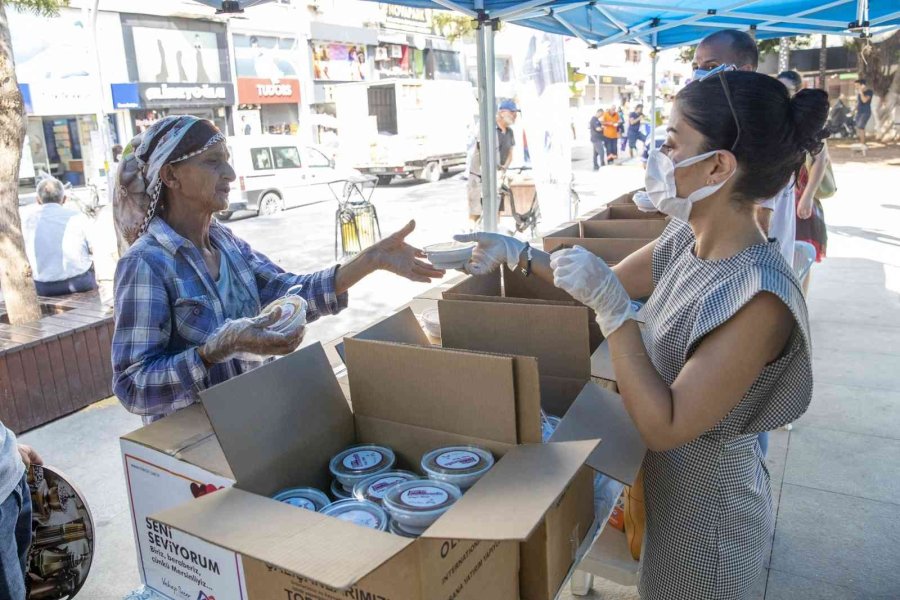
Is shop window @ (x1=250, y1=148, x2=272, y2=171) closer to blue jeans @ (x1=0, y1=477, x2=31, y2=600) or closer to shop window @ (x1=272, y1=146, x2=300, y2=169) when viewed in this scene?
shop window @ (x1=272, y1=146, x2=300, y2=169)

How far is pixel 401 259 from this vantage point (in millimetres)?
2312

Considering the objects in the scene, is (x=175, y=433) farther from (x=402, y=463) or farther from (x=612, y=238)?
(x=612, y=238)

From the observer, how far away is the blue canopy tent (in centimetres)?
454

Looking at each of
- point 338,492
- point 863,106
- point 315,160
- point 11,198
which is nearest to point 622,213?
point 338,492

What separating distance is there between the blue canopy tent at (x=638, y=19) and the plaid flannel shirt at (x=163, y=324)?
2.99 metres

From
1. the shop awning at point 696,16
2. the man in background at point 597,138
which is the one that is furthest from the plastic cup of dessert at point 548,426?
the man in background at point 597,138

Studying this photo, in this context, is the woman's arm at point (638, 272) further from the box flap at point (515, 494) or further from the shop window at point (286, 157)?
the shop window at point (286, 157)

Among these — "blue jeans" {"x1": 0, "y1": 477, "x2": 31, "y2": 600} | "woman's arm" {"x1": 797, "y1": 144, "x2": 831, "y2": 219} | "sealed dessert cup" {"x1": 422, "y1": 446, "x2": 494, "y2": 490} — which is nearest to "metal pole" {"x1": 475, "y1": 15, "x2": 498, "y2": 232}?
"woman's arm" {"x1": 797, "y1": 144, "x2": 831, "y2": 219}

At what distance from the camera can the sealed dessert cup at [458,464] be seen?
1.39m

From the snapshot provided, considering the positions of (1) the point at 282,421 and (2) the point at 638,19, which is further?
(2) the point at 638,19

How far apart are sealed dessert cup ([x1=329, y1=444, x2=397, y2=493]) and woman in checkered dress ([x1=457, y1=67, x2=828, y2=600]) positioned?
0.58 metres

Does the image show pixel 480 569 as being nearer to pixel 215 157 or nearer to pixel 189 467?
pixel 189 467

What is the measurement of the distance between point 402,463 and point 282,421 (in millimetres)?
336

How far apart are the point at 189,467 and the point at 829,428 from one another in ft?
12.3
